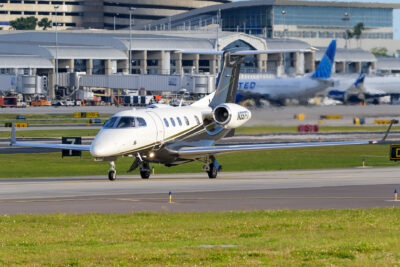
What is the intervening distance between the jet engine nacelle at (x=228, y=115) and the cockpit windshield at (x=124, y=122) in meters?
5.58

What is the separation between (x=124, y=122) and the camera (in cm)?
4438

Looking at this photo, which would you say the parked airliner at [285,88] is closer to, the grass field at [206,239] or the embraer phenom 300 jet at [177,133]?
the embraer phenom 300 jet at [177,133]

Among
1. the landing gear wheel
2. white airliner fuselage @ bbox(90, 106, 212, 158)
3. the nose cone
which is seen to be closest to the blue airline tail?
white airliner fuselage @ bbox(90, 106, 212, 158)

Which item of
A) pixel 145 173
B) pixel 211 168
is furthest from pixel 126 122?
pixel 211 168

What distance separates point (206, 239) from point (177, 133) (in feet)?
75.9

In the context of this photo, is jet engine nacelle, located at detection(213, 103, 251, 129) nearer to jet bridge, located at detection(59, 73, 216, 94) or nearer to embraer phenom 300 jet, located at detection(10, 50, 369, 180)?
embraer phenom 300 jet, located at detection(10, 50, 369, 180)

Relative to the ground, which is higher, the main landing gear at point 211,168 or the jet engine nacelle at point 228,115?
the jet engine nacelle at point 228,115

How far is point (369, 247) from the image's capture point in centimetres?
2203

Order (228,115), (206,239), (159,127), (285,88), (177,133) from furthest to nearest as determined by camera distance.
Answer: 1. (285,88)
2. (228,115)
3. (177,133)
4. (159,127)
5. (206,239)

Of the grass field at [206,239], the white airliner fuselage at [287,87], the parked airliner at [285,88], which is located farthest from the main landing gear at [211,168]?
the white airliner fuselage at [287,87]

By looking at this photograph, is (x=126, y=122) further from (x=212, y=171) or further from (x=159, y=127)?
(x=212, y=171)

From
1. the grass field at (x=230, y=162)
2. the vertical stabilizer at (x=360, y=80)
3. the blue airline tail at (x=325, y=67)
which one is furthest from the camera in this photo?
the blue airline tail at (x=325, y=67)

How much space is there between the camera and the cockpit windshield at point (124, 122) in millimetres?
44125

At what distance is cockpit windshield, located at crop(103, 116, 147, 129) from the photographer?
44.1m
